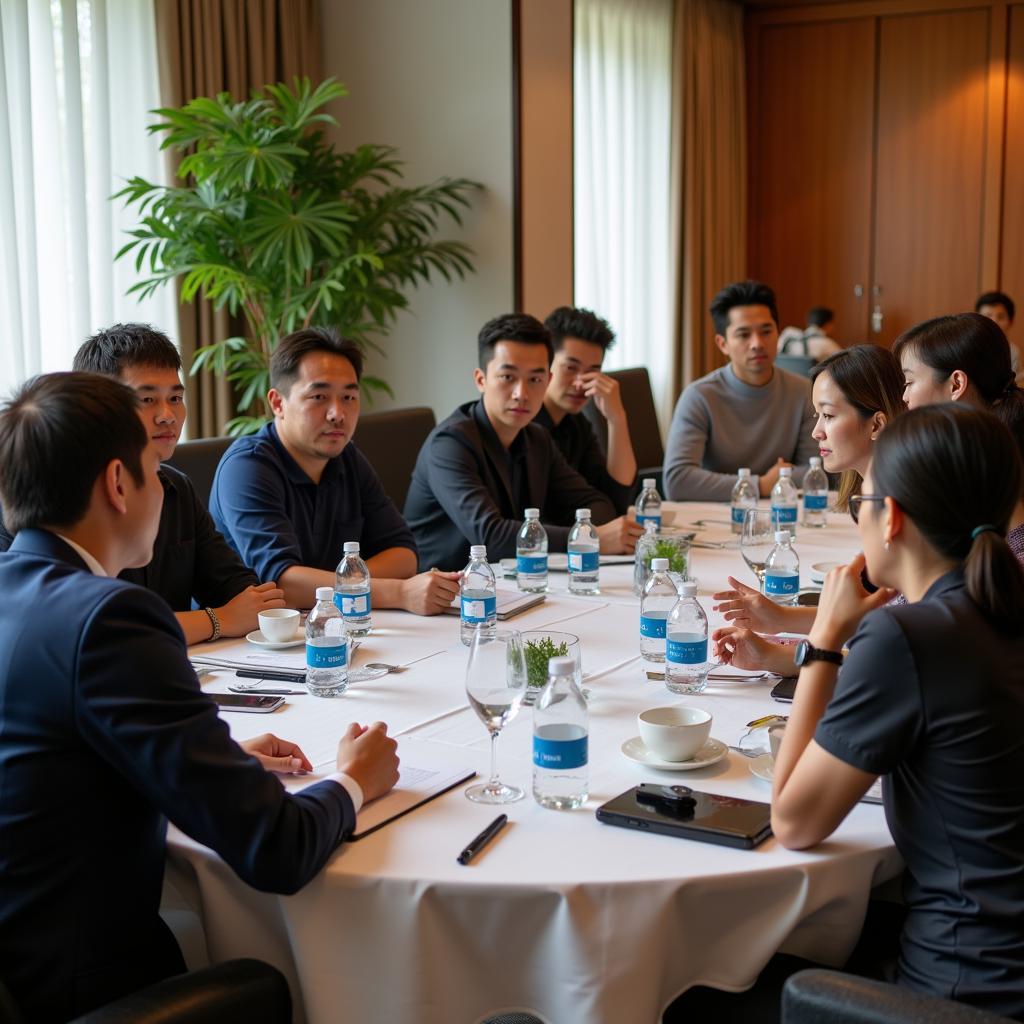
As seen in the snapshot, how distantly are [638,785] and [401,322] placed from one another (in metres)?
4.44

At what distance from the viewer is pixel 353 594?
8.01 ft

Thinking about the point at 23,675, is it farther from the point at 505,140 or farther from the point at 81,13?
the point at 505,140

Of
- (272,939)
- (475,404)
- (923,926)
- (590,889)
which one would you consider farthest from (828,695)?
(475,404)

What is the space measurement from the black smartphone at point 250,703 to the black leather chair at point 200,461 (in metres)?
1.13

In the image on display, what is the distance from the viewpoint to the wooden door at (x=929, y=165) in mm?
7980

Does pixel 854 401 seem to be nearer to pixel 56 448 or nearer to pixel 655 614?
pixel 655 614

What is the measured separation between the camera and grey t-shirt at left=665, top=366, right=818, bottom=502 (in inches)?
180

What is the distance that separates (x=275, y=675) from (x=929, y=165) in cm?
725

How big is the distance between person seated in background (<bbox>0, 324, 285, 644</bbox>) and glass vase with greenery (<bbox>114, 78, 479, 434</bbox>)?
1.82 metres

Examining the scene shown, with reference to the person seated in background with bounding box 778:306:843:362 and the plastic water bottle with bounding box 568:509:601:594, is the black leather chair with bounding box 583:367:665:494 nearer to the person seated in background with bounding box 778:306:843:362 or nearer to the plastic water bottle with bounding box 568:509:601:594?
the person seated in background with bounding box 778:306:843:362

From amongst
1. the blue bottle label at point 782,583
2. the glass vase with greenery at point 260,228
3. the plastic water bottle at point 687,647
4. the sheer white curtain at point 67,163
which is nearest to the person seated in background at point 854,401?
the blue bottle label at point 782,583

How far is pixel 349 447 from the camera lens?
10.4 ft

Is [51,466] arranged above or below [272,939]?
above

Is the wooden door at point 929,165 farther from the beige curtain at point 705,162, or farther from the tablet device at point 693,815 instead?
the tablet device at point 693,815
